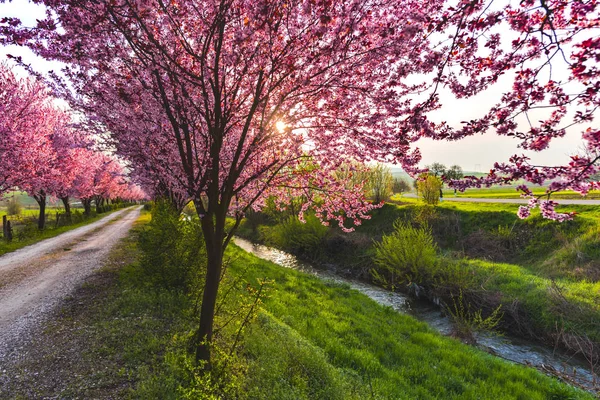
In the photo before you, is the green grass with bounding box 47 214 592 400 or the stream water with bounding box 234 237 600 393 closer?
the green grass with bounding box 47 214 592 400

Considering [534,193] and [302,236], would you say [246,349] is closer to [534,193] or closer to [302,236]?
[534,193]

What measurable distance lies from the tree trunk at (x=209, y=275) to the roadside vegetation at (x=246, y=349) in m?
0.21

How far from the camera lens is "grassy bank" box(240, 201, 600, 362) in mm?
9445

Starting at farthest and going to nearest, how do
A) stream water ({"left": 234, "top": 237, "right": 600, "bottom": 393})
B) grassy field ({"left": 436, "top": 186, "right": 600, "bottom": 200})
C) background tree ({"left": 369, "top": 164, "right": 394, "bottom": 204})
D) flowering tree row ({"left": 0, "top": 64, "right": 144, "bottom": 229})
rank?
background tree ({"left": 369, "top": 164, "right": 394, "bottom": 204})
flowering tree row ({"left": 0, "top": 64, "right": 144, "bottom": 229})
grassy field ({"left": 436, "top": 186, "right": 600, "bottom": 200})
stream water ({"left": 234, "top": 237, "right": 600, "bottom": 393})

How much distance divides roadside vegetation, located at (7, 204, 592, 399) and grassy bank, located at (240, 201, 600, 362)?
3.20 m

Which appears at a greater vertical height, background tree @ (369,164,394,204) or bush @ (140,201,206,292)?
background tree @ (369,164,394,204)

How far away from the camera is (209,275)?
4391 millimetres

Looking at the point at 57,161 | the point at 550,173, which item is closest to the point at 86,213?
the point at 57,161

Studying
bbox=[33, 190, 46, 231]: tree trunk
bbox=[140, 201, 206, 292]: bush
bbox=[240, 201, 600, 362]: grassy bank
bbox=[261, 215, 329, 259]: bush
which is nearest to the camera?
bbox=[140, 201, 206, 292]: bush

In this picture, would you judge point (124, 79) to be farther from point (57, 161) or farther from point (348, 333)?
point (57, 161)

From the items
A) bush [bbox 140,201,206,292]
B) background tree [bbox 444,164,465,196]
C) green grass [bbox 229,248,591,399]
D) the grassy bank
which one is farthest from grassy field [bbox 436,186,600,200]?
bush [bbox 140,201,206,292]

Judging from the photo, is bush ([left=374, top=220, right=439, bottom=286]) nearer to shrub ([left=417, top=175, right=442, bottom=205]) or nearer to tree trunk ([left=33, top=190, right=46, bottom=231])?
shrub ([left=417, top=175, right=442, bottom=205])

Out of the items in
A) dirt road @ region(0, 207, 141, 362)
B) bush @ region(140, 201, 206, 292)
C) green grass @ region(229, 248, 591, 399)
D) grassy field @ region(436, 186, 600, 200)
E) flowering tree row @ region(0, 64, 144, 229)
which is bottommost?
green grass @ region(229, 248, 591, 399)

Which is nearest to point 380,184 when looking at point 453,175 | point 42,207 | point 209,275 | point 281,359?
point 453,175
